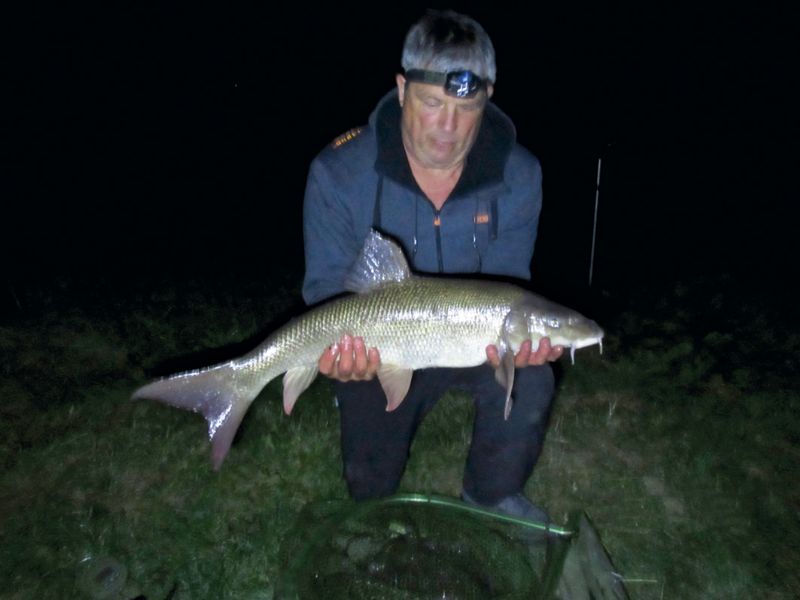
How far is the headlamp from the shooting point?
230 cm

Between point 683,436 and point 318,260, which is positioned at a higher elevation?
point 318,260

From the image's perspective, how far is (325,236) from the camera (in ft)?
8.68

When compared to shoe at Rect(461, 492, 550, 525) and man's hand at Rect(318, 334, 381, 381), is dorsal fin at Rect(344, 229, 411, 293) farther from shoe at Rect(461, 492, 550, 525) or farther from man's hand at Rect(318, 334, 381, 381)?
shoe at Rect(461, 492, 550, 525)

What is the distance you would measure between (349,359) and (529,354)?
0.66 meters

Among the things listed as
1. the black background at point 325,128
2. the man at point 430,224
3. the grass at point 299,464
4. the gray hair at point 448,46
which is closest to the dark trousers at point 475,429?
the man at point 430,224

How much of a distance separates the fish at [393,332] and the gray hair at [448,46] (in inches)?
24.5

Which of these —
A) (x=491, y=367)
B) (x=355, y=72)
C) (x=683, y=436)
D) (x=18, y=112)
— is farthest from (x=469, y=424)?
(x=355, y=72)

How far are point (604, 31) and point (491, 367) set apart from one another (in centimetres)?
1827

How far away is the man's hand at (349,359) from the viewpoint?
231 centimetres

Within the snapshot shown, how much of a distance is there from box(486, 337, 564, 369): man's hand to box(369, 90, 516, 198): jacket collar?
65cm

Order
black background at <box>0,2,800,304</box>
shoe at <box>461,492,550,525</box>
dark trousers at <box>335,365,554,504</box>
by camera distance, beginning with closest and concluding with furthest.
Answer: dark trousers at <box>335,365,554,504</box>
shoe at <box>461,492,550,525</box>
black background at <box>0,2,800,304</box>

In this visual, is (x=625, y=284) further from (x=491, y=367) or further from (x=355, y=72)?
(x=355, y=72)

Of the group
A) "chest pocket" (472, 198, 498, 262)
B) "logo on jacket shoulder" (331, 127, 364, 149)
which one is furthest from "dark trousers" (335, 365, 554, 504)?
"logo on jacket shoulder" (331, 127, 364, 149)

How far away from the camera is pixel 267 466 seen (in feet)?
10.0
